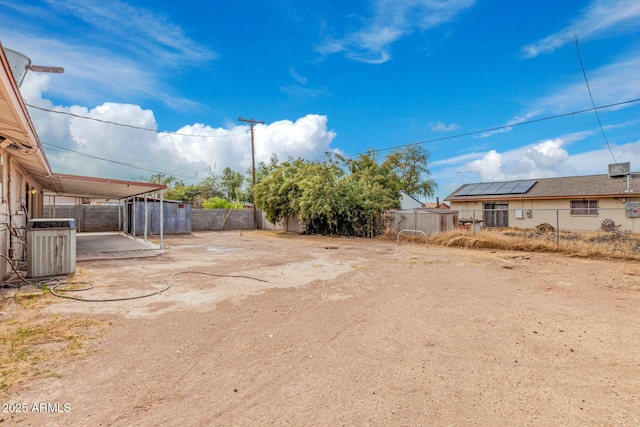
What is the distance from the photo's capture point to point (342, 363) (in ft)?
9.59

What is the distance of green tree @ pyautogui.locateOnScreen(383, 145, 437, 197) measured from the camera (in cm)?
3005

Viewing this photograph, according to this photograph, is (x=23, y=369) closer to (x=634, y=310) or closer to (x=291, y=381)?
(x=291, y=381)

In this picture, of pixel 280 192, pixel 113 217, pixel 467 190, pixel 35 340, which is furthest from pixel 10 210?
pixel 467 190

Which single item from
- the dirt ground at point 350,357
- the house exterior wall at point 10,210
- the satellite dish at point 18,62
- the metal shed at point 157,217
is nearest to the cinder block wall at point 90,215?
the metal shed at point 157,217

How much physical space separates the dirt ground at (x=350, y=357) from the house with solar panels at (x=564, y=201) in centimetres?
1153

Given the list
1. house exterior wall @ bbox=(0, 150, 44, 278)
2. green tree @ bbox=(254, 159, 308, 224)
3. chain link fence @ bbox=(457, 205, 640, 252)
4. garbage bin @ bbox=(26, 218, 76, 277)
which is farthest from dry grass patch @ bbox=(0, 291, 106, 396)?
chain link fence @ bbox=(457, 205, 640, 252)

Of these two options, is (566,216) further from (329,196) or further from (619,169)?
(329,196)

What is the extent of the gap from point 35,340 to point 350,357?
3300 millimetres

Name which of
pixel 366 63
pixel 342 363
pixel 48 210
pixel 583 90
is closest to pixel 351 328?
pixel 342 363

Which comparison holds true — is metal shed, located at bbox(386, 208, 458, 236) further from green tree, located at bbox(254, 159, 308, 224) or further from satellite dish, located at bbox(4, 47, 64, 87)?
satellite dish, located at bbox(4, 47, 64, 87)

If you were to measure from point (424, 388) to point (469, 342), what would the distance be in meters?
1.23

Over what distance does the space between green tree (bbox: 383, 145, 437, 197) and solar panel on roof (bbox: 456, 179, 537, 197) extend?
682cm

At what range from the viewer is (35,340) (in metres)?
3.30

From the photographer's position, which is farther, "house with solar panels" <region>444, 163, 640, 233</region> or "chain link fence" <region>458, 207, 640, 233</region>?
"house with solar panels" <region>444, 163, 640, 233</region>
